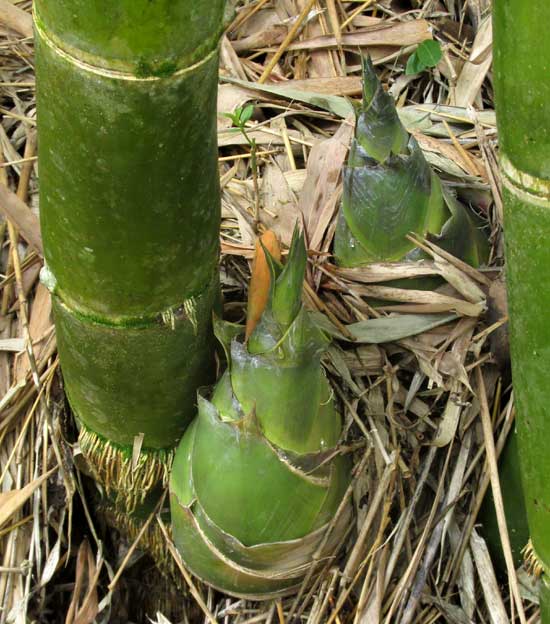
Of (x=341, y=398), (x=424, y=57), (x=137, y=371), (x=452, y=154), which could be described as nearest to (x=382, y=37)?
(x=424, y=57)

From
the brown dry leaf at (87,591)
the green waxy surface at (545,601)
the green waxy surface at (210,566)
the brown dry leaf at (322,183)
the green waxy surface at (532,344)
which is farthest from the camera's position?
the brown dry leaf at (322,183)

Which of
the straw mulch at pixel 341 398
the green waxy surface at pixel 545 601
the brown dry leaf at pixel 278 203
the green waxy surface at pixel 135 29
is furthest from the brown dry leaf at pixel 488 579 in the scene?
the green waxy surface at pixel 135 29

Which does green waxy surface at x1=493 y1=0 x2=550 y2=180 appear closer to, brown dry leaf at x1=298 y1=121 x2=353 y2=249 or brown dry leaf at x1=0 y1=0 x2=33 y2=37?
brown dry leaf at x1=298 y1=121 x2=353 y2=249

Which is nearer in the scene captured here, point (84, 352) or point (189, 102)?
point (189, 102)

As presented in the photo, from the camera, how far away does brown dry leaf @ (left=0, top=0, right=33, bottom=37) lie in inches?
59.5

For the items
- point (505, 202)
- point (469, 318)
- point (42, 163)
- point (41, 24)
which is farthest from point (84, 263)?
point (469, 318)

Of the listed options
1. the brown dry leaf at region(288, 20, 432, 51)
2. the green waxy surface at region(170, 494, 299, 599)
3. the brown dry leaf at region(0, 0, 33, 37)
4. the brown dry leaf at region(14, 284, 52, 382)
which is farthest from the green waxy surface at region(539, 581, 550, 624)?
the brown dry leaf at region(0, 0, 33, 37)

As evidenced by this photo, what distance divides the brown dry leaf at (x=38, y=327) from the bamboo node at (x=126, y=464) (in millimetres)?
213

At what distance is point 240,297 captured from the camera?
123 cm

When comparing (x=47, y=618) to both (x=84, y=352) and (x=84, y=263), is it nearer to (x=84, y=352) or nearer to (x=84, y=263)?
(x=84, y=352)

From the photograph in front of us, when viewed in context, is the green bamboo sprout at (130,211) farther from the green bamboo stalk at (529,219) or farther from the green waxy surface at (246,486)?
the green bamboo stalk at (529,219)

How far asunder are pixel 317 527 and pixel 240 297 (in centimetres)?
36

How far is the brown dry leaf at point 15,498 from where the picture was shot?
45.3 inches

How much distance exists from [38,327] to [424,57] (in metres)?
0.72
